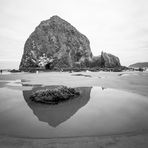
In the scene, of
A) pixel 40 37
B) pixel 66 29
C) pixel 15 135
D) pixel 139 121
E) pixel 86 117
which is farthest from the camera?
pixel 66 29

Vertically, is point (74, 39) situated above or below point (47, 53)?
above

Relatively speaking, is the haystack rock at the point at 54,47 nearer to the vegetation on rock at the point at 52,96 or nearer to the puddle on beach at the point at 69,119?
the vegetation on rock at the point at 52,96

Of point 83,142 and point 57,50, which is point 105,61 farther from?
point 83,142

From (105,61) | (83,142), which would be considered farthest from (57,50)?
(83,142)

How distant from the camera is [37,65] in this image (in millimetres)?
63250

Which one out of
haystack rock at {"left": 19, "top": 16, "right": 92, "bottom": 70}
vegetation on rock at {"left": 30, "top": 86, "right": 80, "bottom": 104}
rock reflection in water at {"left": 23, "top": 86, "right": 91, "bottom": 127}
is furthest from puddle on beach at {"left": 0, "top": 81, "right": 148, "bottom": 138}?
haystack rock at {"left": 19, "top": 16, "right": 92, "bottom": 70}

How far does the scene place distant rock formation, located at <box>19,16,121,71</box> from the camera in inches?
2596

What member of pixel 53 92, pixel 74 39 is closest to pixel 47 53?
pixel 74 39

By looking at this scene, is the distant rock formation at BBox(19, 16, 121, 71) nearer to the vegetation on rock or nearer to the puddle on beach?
the vegetation on rock

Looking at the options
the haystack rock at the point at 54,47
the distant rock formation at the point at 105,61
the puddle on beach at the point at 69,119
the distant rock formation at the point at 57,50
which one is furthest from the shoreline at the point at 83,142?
the distant rock formation at the point at 105,61

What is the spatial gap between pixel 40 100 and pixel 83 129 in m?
3.04

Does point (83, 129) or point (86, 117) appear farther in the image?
point (86, 117)

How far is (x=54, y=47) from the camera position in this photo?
70562 millimetres

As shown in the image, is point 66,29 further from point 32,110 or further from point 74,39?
point 32,110
